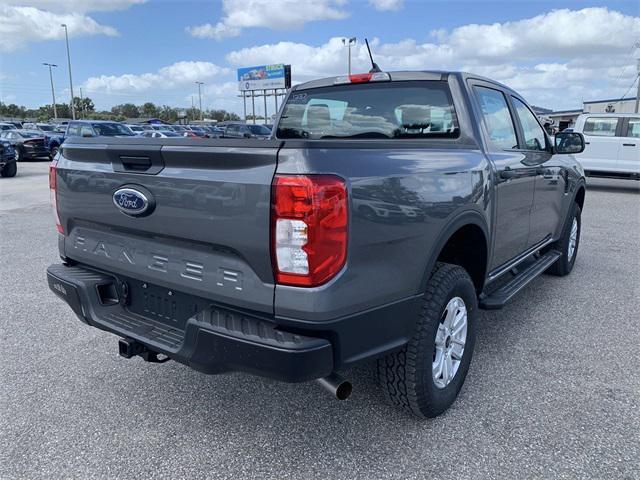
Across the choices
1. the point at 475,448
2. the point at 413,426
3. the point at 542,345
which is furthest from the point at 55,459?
the point at 542,345

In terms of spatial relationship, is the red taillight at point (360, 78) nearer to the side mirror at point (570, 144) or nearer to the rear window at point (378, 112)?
the rear window at point (378, 112)

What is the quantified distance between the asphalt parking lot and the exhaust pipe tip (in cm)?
45

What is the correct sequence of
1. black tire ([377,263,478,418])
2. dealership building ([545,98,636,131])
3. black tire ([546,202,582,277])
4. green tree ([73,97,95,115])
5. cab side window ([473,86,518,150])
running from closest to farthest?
black tire ([377,263,478,418]), cab side window ([473,86,518,150]), black tire ([546,202,582,277]), dealership building ([545,98,636,131]), green tree ([73,97,95,115])

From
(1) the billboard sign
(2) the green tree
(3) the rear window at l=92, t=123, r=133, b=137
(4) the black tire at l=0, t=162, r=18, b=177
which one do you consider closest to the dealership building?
(1) the billboard sign

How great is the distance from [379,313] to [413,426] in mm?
912

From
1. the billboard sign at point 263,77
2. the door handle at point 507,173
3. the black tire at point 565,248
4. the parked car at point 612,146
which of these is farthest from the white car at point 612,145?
the billboard sign at point 263,77

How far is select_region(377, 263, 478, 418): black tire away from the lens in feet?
8.10

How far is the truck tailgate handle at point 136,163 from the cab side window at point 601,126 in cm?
1384

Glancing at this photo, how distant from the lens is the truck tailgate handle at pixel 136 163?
2367 millimetres

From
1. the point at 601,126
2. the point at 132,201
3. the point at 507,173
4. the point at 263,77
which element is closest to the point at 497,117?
the point at 507,173

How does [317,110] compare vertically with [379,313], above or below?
above

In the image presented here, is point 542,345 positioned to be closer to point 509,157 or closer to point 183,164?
point 509,157

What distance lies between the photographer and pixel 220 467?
7.87 feet

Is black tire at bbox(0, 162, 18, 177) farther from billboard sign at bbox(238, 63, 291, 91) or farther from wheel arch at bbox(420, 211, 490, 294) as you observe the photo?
billboard sign at bbox(238, 63, 291, 91)
